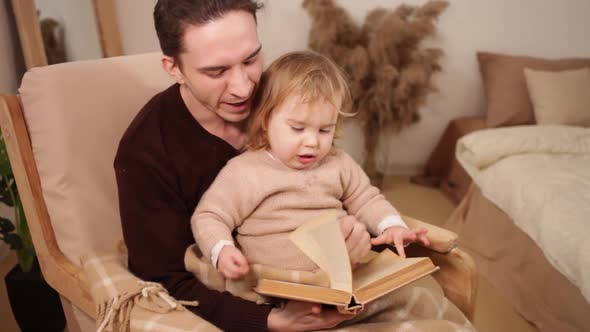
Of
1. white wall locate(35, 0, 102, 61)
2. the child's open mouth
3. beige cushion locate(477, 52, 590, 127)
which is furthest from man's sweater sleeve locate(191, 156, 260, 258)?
beige cushion locate(477, 52, 590, 127)

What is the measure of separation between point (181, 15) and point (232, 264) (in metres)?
0.50

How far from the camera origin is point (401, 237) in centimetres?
102

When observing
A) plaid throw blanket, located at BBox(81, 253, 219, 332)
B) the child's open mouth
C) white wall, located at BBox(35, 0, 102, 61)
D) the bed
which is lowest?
the bed

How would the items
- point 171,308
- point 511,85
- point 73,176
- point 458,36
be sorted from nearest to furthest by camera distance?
point 171,308 → point 73,176 → point 511,85 → point 458,36

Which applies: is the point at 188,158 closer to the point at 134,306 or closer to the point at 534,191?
the point at 134,306

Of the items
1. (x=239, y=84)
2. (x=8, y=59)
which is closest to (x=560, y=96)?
(x=239, y=84)

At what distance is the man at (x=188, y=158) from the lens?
91 centimetres

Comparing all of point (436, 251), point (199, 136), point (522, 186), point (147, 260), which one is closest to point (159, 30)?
point (199, 136)

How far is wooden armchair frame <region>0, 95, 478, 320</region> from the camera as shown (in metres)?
1.02

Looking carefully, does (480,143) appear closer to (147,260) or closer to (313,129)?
(313,129)

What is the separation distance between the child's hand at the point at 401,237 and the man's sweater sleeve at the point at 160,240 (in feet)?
0.97

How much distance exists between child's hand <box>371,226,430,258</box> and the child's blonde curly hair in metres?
0.29

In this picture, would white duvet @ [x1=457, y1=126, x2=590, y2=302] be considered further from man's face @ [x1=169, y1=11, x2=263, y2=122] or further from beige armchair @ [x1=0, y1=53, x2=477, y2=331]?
man's face @ [x1=169, y1=11, x2=263, y2=122]

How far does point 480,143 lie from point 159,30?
68.8 inches
